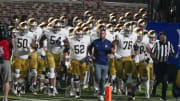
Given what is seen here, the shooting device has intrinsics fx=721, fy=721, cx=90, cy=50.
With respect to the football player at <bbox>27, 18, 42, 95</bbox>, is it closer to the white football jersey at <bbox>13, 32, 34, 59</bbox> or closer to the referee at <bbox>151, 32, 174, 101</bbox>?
the white football jersey at <bbox>13, 32, 34, 59</bbox>

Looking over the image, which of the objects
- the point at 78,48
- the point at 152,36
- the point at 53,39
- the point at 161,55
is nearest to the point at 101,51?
the point at 78,48

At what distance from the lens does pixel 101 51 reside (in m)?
19.5

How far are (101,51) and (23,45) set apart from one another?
9.13ft

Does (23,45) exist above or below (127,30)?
below

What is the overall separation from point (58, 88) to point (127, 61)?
317 cm

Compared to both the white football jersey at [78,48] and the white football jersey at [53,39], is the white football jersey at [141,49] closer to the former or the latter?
the white football jersey at [78,48]

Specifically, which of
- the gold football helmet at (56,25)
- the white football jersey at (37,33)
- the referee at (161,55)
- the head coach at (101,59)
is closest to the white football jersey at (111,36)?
the gold football helmet at (56,25)

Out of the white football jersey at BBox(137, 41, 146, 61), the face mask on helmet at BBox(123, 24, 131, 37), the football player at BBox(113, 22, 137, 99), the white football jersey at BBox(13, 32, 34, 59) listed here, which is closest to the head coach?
the football player at BBox(113, 22, 137, 99)

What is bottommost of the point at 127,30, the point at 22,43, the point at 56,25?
the point at 22,43

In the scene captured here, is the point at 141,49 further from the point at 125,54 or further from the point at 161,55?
the point at 161,55

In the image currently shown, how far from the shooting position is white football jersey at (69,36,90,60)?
20.8 meters

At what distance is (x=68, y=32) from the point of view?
2142cm

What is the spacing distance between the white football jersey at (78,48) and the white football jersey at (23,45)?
4.10 feet

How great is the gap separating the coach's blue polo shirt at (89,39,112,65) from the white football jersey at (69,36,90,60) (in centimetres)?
122
